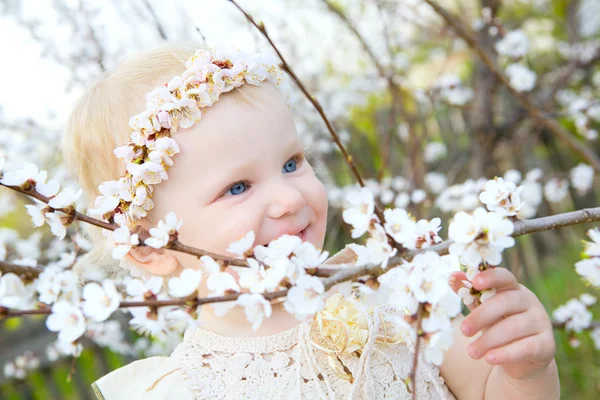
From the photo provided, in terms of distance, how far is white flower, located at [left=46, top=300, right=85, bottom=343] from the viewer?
69 centimetres

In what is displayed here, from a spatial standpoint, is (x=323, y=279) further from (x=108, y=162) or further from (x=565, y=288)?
(x=565, y=288)

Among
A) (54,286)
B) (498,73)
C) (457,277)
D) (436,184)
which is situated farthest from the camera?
(436,184)

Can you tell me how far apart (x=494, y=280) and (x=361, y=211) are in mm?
242

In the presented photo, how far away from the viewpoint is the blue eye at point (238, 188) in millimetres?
1062

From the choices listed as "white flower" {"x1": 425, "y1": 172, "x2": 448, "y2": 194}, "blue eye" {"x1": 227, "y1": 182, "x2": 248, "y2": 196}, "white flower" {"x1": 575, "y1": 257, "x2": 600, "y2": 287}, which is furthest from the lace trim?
"white flower" {"x1": 425, "y1": 172, "x2": 448, "y2": 194}

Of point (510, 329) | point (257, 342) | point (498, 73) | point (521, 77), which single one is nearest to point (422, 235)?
point (510, 329)

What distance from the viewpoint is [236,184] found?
3.48 ft

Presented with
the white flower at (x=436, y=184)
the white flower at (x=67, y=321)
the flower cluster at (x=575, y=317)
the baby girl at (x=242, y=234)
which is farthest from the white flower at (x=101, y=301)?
the white flower at (x=436, y=184)

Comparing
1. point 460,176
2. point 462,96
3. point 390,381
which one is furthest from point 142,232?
point 460,176

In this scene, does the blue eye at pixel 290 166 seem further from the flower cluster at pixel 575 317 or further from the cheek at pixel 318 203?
the flower cluster at pixel 575 317

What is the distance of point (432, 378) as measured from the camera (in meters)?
1.12

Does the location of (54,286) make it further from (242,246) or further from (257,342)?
(257,342)

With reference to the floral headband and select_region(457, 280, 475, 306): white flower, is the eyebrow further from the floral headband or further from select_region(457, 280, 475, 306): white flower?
select_region(457, 280, 475, 306): white flower

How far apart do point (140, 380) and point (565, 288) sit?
12.0ft
